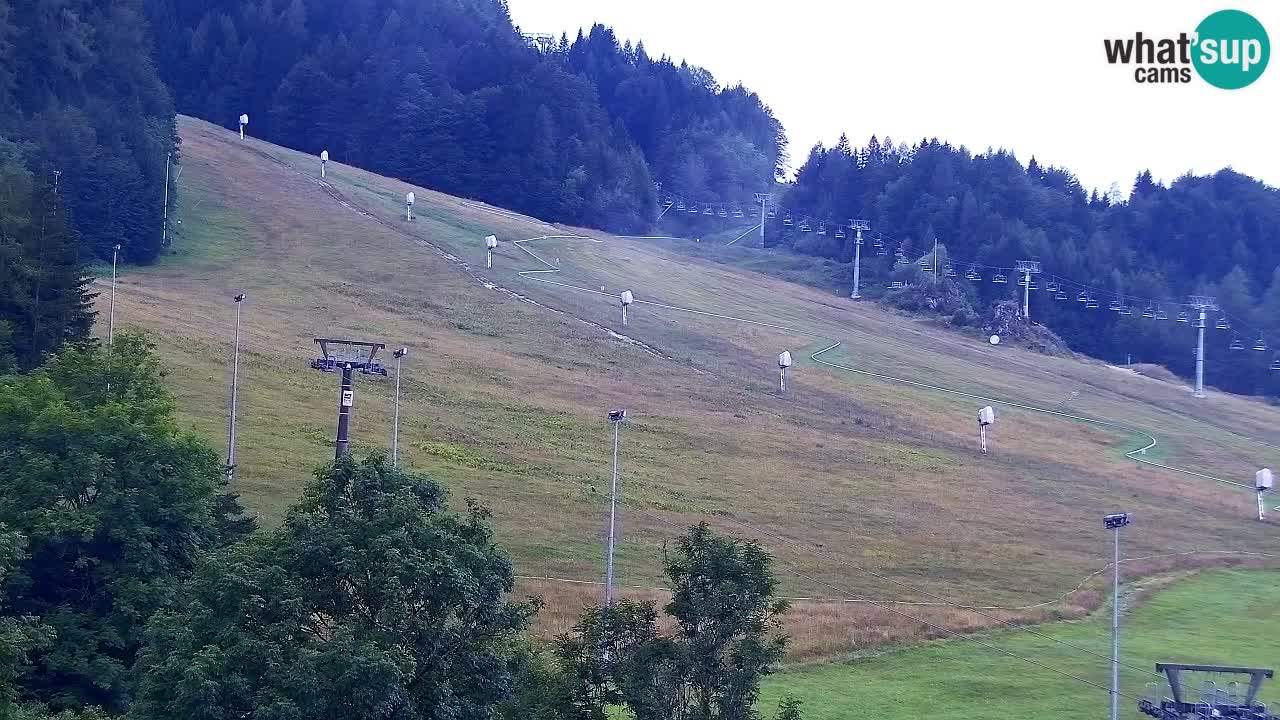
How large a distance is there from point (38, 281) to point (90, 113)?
5122 centimetres

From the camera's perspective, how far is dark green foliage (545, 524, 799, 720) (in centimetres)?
2186

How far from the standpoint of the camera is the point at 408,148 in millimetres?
152250

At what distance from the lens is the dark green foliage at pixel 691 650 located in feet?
71.7

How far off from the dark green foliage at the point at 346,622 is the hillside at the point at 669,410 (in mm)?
14495

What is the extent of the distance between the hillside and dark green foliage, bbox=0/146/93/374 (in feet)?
26.0

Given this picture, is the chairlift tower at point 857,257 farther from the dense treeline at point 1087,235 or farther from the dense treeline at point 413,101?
the dense treeline at point 413,101

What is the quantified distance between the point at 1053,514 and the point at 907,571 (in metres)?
15.4

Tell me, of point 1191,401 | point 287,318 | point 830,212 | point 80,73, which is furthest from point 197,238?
point 830,212

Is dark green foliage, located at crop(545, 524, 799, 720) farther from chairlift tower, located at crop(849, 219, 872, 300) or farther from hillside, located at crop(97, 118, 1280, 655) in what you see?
chairlift tower, located at crop(849, 219, 872, 300)

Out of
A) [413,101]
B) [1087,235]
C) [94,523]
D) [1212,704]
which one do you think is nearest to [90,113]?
[413,101]

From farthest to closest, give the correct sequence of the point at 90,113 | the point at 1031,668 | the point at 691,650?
the point at 90,113 → the point at 1031,668 → the point at 691,650

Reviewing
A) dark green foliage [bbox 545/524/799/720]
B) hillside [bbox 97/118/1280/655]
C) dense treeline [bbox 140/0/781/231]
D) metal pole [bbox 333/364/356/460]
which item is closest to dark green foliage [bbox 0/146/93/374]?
hillside [bbox 97/118/1280/655]

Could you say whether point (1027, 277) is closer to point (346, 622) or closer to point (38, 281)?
point (38, 281)

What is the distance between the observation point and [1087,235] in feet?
510
